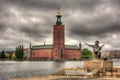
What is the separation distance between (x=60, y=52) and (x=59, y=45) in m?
5.02

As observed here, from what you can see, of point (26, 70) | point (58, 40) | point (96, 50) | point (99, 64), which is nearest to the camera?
point (99, 64)

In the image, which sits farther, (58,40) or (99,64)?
(58,40)

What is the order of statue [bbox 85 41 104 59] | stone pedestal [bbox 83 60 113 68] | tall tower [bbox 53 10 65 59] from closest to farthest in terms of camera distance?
stone pedestal [bbox 83 60 113 68] < statue [bbox 85 41 104 59] < tall tower [bbox 53 10 65 59]

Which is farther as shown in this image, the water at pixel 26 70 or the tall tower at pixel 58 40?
the tall tower at pixel 58 40

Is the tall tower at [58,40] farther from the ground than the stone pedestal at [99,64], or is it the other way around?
the tall tower at [58,40]

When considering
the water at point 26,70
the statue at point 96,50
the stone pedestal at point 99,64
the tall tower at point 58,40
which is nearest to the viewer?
the stone pedestal at point 99,64

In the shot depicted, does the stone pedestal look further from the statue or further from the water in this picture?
the water

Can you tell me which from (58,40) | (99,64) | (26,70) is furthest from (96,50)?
(58,40)

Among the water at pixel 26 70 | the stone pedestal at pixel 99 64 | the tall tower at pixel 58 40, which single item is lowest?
the water at pixel 26 70

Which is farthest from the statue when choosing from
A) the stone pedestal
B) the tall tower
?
the tall tower

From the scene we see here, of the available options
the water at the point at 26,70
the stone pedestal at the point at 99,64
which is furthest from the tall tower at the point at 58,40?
the stone pedestal at the point at 99,64

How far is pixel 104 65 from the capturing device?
→ 87.8ft

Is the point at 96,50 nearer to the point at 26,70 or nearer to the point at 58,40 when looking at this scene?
the point at 26,70

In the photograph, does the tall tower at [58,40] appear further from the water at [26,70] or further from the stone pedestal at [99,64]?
the stone pedestal at [99,64]
